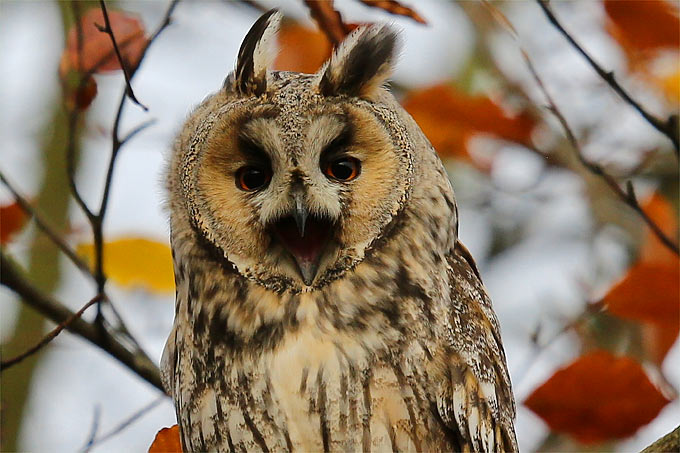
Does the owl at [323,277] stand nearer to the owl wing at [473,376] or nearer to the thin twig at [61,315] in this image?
the owl wing at [473,376]

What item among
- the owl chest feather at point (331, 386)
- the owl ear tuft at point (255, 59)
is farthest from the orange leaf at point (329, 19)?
the owl chest feather at point (331, 386)

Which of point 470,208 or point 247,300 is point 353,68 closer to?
point 247,300

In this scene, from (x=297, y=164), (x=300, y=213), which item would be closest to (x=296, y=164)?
(x=297, y=164)

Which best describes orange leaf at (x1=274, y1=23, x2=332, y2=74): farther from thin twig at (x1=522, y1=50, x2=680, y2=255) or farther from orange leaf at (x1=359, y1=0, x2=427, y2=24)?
thin twig at (x1=522, y1=50, x2=680, y2=255)

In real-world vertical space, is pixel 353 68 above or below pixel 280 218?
above

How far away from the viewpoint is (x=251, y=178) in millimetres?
2430

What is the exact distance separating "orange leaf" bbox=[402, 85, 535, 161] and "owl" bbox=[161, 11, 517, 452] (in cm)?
123

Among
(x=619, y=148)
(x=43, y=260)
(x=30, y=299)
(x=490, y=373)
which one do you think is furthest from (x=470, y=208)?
(x=30, y=299)

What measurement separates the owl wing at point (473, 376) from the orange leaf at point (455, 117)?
1.21 metres

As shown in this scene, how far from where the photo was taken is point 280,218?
2.34m

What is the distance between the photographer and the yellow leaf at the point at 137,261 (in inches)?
152

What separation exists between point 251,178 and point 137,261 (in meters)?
1.57

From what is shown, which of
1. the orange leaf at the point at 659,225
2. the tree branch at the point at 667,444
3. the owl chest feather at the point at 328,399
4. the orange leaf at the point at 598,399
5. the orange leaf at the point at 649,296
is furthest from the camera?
the orange leaf at the point at 659,225

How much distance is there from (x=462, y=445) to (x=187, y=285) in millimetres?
817
